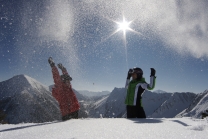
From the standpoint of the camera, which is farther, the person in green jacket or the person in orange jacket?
the person in orange jacket

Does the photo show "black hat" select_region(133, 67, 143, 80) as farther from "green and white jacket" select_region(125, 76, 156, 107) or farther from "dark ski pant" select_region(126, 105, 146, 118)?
"dark ski pant" select_region(126, 105, 146, 118)

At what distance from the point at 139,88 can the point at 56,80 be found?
3.33 m

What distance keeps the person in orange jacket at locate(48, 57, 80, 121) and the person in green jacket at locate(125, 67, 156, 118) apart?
2.22m

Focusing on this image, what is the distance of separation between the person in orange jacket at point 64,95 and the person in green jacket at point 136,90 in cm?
222

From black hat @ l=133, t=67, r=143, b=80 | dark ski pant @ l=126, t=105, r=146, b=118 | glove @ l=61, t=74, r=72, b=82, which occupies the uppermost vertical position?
black hat @ l=133, t=67, r=143, b=80

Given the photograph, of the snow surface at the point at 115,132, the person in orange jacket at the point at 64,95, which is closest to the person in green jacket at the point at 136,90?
the person in orange jacket at the point at 64,95

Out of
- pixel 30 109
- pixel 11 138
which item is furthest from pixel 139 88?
pixel 30 109

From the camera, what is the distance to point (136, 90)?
6672 millimetres

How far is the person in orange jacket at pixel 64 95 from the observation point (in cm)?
675

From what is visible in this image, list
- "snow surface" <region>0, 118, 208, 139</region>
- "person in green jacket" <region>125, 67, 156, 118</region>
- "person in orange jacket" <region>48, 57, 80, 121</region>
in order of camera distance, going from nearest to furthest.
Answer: "snow surface" <region>0, 118, 208, 139</region> → "person in green jacket" <region>125, 67, 156, 118</region> → "person in orange jacket" <region>48, 57, 80, 121</region>

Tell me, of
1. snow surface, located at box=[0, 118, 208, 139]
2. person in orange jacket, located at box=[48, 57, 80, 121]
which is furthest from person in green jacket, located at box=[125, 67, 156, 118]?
snow surface, located at box=[0, 118, 208, 139]

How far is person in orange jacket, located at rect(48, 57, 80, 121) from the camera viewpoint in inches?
266

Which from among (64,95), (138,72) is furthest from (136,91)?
(64,95)

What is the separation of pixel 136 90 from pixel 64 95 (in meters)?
2.91
